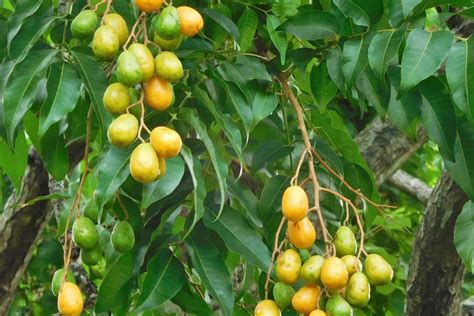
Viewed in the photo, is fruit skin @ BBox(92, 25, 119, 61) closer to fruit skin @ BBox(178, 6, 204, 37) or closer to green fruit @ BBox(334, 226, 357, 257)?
fruit skin @ BBox(178, 6, 204, 37)

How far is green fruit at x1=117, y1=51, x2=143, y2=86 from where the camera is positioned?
1102mm

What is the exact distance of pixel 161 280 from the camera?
1.28 meters

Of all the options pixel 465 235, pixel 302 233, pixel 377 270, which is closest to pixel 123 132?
pixel 302 233

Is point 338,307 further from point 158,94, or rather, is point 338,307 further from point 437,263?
point 437,263

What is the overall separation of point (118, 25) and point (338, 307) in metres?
0.46

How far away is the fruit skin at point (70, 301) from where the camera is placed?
1.14m

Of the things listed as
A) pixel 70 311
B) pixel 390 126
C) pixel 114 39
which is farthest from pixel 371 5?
pixel 390 126

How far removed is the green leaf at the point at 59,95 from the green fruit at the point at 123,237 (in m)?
0.17

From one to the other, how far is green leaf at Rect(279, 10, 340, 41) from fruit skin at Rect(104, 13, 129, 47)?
251 millimetres

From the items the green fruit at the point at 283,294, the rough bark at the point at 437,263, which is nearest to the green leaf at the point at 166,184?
the green fruit at the point at 283,294

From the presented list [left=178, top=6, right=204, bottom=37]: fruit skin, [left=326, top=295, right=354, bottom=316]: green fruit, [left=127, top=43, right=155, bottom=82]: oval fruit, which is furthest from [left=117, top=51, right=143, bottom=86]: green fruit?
[left=326, top=295, right=354, bottom=316]: green fruit

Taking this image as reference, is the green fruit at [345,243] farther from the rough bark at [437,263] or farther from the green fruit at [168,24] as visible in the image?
the rough bark at [437,263]

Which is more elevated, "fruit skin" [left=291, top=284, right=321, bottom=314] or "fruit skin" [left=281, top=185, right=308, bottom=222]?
"fruit skin" [left=281, top=185, right=308, bottom=222]

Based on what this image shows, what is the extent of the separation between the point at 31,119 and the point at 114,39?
30cm
